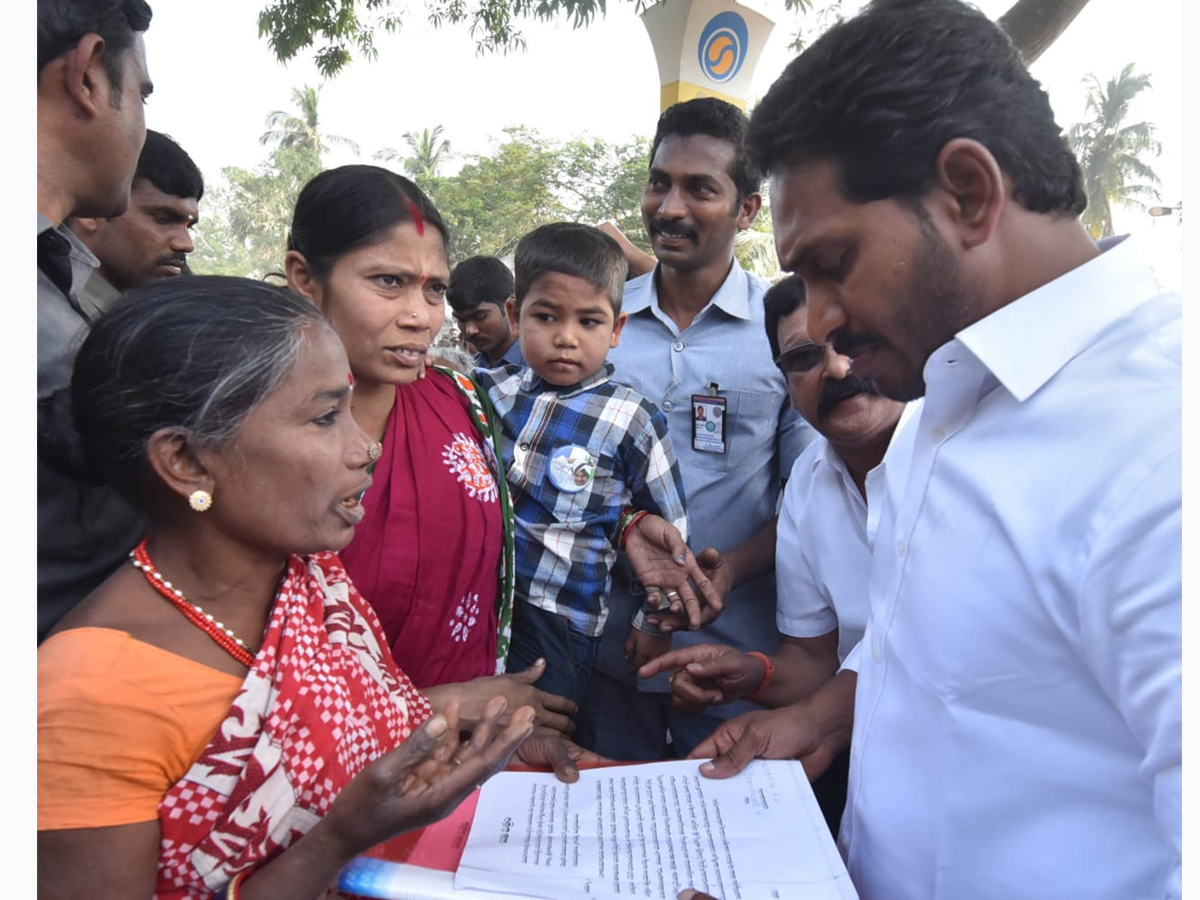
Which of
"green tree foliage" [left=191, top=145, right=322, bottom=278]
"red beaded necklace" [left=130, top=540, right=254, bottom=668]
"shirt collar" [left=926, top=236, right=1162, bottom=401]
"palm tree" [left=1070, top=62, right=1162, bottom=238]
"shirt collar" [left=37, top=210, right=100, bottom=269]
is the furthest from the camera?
"green tree foliage" [left=191, top=145, right=322, bottom=278]

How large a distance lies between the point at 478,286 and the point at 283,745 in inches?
178

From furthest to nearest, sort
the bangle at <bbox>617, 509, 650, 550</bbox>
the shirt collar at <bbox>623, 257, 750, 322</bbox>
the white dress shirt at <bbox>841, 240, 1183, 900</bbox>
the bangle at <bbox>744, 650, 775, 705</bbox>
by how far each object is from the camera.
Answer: the shirt collar at <bbox>623, 257, 750, 322</bbox>
the bangle at <bbox>617, 509, 650, 550</bbox>
the bangle at <bbox>744, 650, 775, 705</bbox>
the white dress shirt at <bbox>841, 240, 1183, 900</bbox>

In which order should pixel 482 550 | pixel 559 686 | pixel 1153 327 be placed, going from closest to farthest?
pixel 1153 327 < pixel 482 550 < pixel 559 686

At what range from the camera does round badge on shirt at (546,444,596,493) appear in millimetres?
2252

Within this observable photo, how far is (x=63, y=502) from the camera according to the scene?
128cm

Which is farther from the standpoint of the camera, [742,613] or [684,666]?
[742,613]


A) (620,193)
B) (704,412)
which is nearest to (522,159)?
(620,193)

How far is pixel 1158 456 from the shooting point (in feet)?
2.68

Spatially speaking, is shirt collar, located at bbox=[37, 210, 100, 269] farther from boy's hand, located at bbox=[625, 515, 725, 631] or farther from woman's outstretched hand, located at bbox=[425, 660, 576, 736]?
boy's hand, located at bbox=[625, 515, 725, 631]

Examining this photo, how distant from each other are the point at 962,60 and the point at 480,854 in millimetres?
1350

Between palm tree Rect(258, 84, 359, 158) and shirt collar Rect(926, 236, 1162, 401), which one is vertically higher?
palm tree Rect(258, 84, 359, 158)

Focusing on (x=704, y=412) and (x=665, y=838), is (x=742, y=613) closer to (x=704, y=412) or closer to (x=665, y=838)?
(x=704, y=412)

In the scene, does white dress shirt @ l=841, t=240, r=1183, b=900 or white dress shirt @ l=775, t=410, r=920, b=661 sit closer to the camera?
white dress shirt @ l=841, t=240, r=1183, b=900

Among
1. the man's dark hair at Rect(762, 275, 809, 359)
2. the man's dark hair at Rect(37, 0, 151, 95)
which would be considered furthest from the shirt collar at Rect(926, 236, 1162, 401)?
the man's dark hair at Rect(37, 0, 151, 95)
